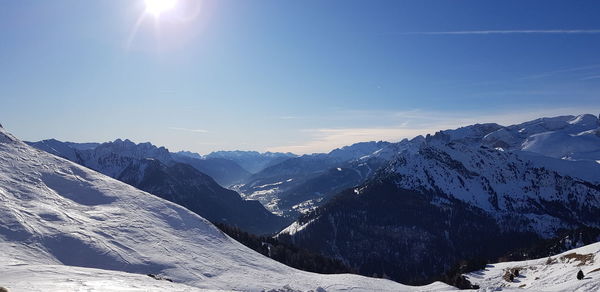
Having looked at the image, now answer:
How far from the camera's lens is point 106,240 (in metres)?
71.2

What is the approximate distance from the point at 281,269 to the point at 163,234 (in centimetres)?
2571

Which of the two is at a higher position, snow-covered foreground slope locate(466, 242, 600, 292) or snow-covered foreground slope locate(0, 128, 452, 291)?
snow-covered foreground slope locate(0, 128, 452, 291)

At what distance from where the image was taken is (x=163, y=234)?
84.1 meters

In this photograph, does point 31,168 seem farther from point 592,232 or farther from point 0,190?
point 592,232

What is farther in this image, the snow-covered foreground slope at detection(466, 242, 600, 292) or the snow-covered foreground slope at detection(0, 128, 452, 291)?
the snow-covered foreground slope at detection(466, 242, 600, 292)

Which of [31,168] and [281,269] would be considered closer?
[281,269]

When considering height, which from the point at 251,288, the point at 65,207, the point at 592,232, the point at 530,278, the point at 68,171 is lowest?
the point at 592,232

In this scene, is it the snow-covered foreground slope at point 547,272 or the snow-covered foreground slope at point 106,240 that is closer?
the snow-covered foreground slope at point 106,240

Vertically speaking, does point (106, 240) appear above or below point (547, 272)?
above

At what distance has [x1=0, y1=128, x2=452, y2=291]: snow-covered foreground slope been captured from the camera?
58.8m

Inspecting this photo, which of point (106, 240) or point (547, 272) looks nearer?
point (106, 240)

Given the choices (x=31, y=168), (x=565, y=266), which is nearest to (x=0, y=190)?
(x=31, y=168)

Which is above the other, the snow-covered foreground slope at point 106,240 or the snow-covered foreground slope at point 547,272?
the snow-covered foreground slope at point 106,240

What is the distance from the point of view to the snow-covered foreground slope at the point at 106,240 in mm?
58781
